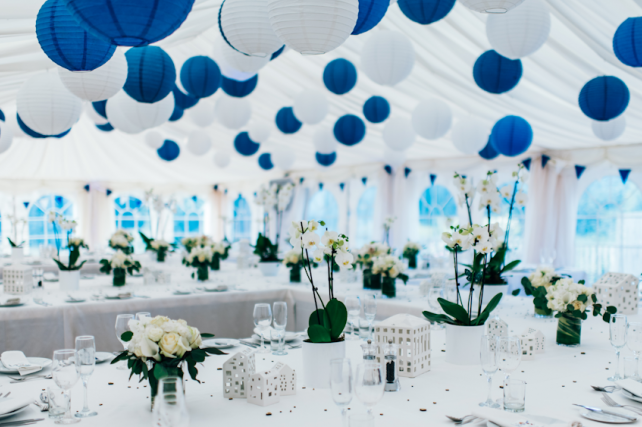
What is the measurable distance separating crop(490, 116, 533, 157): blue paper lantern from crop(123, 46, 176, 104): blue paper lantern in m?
3.29

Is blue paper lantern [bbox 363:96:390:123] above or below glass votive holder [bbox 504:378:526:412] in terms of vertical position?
above

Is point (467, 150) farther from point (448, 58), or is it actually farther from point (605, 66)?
point (605, 66)

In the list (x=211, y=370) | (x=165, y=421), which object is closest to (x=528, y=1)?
(x=211, y=370)

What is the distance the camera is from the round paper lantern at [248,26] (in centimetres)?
254

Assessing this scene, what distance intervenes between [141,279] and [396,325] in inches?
147

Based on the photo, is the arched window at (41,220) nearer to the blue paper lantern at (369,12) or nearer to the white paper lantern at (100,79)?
the white paper lantern at (100,79)

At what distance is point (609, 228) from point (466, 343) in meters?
A: 7.18

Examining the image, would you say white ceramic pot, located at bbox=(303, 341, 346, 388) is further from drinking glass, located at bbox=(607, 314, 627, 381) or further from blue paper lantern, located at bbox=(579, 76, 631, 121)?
blue paper lantern, located at bbox=(579, 76, 631, 121)

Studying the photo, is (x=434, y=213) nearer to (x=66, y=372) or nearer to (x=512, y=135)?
(x=512, y=135)

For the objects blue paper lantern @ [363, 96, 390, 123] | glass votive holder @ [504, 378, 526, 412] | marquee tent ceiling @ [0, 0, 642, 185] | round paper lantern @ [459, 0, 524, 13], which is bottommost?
glass votive holder @ [504, 378, 526, 412]

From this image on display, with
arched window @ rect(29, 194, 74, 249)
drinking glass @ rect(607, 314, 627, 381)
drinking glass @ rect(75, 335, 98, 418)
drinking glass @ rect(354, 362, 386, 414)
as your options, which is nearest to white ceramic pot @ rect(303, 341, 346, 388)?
drinking glass @ rect(354, 362, 386, 414)

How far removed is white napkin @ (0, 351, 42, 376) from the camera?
201 cm

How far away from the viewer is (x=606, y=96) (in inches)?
160

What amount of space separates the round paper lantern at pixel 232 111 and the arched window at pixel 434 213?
5.70 meters
